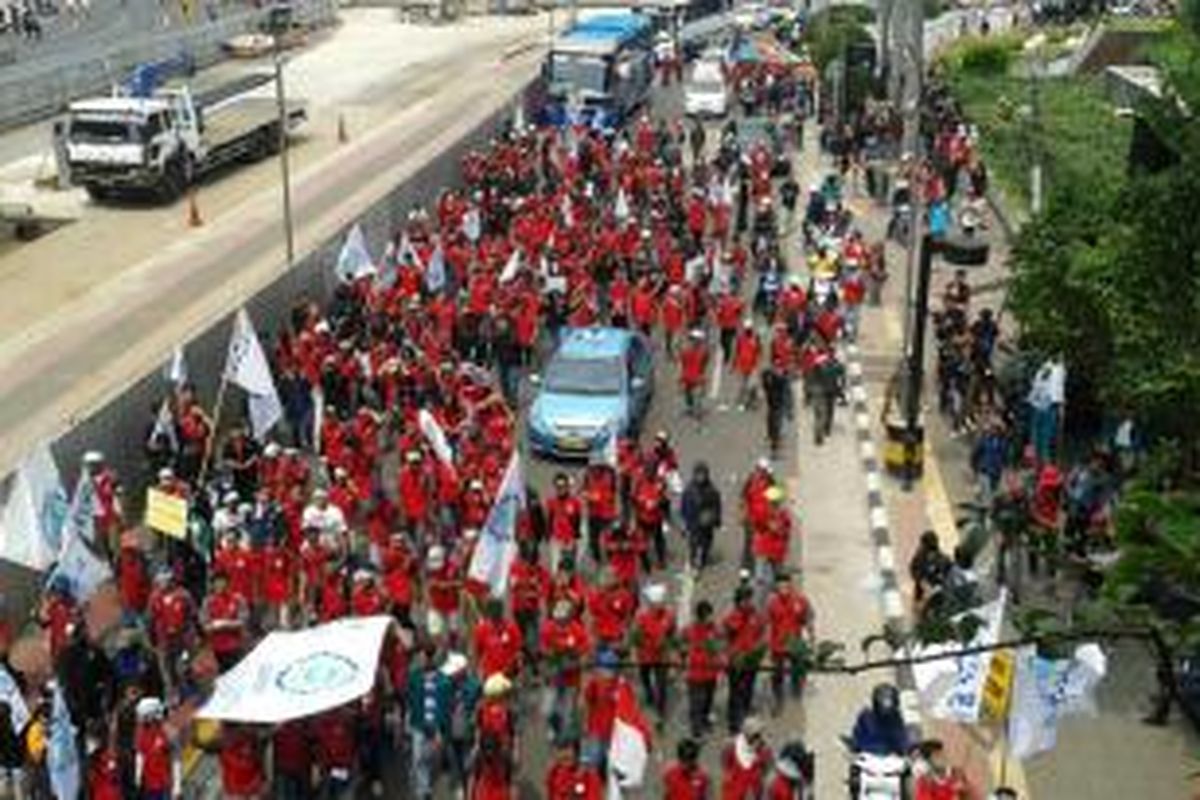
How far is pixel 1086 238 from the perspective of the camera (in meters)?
22.8

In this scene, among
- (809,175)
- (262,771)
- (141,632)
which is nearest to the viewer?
(262,771)

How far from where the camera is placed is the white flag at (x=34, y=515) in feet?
56.9

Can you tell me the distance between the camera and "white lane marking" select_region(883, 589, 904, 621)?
19.1 meters

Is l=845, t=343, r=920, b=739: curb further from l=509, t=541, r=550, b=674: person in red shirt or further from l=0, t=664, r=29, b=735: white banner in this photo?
l=0, t=664, r=29, b=735: white banner

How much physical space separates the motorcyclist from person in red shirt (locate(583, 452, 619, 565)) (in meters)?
5.52

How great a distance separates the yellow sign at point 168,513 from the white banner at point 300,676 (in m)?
3.56

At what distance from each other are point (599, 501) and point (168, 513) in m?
4.36

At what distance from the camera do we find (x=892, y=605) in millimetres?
19422

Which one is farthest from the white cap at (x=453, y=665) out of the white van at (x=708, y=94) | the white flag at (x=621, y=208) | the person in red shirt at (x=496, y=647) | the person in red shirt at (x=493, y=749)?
the white van at (x=708, y=94)

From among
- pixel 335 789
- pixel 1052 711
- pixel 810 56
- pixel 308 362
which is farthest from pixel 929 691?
pixel 810 56

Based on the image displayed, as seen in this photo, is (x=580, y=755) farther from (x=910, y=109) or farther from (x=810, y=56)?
(x=810, y=56)

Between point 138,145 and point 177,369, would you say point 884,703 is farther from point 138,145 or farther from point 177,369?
point 138,145

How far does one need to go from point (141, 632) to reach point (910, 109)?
48.3ft

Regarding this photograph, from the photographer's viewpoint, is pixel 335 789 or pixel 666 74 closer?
pixel 335 789
